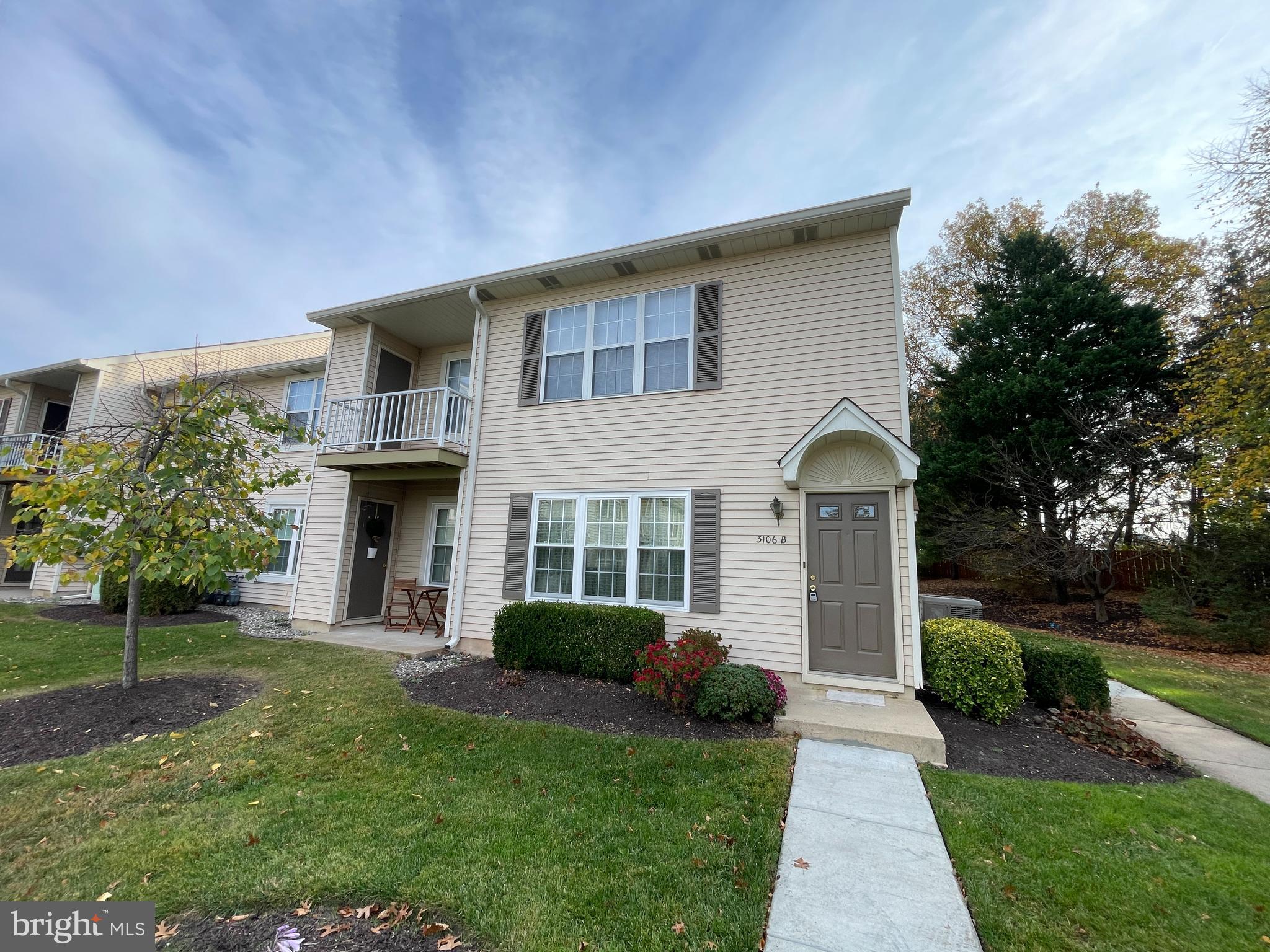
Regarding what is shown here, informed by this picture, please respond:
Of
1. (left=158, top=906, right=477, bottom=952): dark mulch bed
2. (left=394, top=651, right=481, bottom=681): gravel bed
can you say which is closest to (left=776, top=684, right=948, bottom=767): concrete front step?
(left=158, top=906, right=477, bottom=952): dark mulch bed

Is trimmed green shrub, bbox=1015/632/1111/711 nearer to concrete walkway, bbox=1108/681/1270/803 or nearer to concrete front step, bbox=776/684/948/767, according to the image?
concrete walkway, bbox=1108/681/1270/803

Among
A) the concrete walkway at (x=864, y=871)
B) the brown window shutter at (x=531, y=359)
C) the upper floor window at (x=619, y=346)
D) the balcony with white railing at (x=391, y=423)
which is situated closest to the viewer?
the concrete walkway at (x=864, y=871)

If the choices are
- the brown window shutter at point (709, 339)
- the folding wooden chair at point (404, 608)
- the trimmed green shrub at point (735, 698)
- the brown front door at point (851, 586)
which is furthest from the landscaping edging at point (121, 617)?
the brown front door at point (851, 586)

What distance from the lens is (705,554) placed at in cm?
672

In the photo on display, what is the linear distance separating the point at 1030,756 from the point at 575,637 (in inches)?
192

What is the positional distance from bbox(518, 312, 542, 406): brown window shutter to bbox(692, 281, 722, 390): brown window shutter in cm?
276

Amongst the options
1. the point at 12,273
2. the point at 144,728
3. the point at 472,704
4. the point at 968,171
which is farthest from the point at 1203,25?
the point at 12,273

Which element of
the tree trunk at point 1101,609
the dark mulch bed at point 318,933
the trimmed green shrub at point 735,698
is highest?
the tree trunk at point 1101,609

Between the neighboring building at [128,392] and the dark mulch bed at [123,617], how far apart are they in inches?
26.1

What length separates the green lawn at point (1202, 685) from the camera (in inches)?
237

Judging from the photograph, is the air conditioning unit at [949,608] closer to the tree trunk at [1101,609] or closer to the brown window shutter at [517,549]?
the brown window shutter at [517,549]

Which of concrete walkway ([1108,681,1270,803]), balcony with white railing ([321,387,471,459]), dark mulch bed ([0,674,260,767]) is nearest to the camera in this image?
dark mulch bed ([0,674,260,767])

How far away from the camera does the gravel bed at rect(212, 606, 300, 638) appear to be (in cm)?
887

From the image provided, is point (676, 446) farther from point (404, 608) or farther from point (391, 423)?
point (404, 608)
